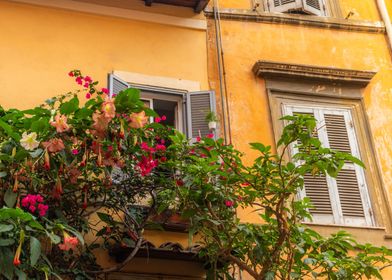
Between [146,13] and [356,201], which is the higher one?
[146,13]

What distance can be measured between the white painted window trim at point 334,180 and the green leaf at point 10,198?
3.86m

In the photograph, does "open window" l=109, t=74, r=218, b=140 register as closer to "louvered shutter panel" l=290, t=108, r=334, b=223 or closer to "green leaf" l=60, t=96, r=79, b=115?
"louvered shutter panel" l=290, t=108, r=334, b=223

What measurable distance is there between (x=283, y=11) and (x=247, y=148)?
9.23 feet

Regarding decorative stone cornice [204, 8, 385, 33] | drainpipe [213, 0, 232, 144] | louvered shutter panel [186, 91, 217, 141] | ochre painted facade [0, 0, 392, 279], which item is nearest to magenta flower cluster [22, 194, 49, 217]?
ochre painted facade [0, 0, 392, 279]

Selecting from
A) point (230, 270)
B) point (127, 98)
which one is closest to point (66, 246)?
point (127, 98)

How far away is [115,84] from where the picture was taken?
8234 mm

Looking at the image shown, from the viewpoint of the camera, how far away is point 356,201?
8.72 metres

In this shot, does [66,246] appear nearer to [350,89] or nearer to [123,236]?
[123,236]

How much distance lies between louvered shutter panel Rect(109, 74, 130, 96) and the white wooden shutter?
10.5 feet

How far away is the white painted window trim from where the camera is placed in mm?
8547

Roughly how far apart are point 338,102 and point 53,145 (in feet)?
16.4

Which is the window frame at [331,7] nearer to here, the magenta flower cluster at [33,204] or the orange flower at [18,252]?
the magenta flower cluster at [33,204]

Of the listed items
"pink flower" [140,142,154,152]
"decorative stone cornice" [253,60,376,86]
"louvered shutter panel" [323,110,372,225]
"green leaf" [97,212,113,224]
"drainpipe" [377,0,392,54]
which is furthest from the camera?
"drainpipe" [377,0,392,54]

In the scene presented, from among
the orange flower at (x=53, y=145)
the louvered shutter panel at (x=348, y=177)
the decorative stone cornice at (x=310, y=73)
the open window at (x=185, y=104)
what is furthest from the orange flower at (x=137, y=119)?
the louvered shutter panel at (x=348, y=177)
